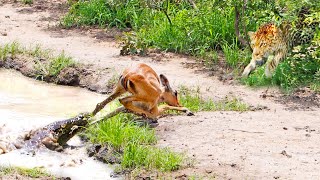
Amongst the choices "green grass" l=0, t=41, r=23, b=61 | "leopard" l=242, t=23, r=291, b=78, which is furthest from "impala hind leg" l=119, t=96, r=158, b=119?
"green grass" l=0, t=41, r=23, b=61

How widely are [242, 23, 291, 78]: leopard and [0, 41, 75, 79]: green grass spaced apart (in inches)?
93.5

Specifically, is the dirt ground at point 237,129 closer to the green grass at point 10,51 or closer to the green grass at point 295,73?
the green grass at point 295,73

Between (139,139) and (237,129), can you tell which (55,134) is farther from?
(237,129)

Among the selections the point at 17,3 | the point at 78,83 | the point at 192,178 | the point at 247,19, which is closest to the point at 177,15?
the point at 247,19

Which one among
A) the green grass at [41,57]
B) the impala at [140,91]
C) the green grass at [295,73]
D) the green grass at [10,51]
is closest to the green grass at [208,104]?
the green grass at [295,73]

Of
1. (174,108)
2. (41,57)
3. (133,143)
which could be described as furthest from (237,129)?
(41,57)

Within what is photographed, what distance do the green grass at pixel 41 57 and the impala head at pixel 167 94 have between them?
2.59 meters

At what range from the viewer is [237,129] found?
7.62 meters

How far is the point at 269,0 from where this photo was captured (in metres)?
9.93

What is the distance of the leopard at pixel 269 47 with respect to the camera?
369 inches

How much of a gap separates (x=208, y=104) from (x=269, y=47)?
4.74 feet

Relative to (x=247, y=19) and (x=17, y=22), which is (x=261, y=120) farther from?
(x=17, y=22)

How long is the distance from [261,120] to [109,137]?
164 centimetres

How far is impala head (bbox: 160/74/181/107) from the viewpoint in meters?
7.78
